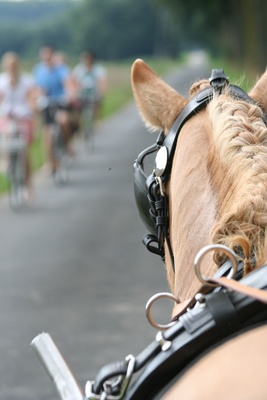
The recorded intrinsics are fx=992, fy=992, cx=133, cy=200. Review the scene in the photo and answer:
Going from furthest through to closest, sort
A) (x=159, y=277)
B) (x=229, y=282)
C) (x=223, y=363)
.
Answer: (x=159, y=277), (x=229, y=282), (x=223, y=363)

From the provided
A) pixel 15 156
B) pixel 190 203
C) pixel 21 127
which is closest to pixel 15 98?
pixel 21 127

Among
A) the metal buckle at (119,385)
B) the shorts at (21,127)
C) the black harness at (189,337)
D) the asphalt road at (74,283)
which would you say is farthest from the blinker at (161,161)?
the shorts at (21,127)

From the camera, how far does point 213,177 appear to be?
2.35 m

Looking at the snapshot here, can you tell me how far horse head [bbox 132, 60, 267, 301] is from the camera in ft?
6.56

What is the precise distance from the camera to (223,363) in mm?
1622

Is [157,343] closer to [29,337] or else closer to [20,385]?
[20,385]

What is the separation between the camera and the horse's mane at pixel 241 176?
1.96 m

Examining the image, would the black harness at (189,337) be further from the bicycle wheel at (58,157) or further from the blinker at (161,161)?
the bicycle wheel at (58,157)

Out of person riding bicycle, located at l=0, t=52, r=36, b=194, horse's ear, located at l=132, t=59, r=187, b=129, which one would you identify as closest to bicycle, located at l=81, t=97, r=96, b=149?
person riding bicycle, located at l=0, t=52, r=36, b=194

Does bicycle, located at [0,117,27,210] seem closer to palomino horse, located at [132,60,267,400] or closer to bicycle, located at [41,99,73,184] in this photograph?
bicycle, located at [41,99,73,184]

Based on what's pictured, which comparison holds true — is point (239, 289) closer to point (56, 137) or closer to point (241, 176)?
point (241, 176)

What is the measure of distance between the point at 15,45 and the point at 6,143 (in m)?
129

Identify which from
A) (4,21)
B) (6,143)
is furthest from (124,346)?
(4,21)

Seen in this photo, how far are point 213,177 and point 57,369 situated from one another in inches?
22.8
